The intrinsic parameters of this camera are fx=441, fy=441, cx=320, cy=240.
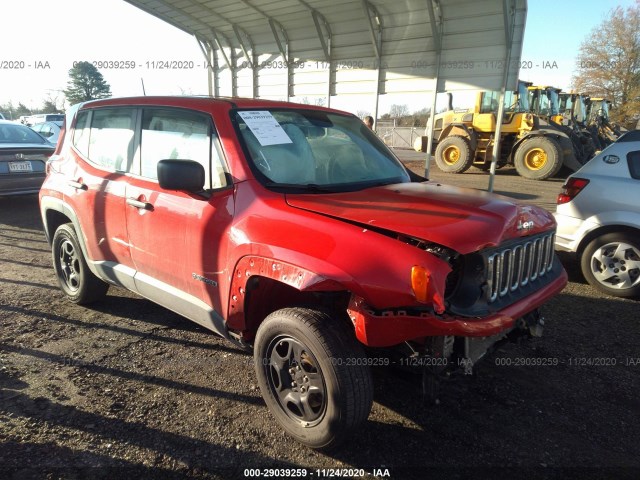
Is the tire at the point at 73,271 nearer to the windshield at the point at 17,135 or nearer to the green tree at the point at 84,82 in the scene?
the windshield at the point at 17,135

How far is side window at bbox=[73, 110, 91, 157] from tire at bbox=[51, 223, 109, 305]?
0.78 metres

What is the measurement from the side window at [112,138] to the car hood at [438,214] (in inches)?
69.4

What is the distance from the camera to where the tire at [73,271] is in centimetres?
426

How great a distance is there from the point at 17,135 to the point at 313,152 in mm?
8552

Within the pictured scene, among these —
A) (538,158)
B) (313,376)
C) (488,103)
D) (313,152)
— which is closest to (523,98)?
(488,103)

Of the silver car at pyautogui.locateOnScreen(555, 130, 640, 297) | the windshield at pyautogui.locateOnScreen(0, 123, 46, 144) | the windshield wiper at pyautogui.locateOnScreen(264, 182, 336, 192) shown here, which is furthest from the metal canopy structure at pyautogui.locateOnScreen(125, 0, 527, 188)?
the windshield wiper at pyautogui.locateOnScreen(264, 182, 336, 192)

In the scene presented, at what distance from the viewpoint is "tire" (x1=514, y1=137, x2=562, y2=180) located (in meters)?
14.2

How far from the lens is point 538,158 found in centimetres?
1470

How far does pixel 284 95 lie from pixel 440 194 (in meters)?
8.40

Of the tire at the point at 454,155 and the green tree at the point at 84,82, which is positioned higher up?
the green tree at the point at 84,82

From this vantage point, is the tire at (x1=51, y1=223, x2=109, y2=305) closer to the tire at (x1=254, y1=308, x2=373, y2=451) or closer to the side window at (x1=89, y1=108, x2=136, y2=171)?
the side window at (x1=89, y1=108, x2=136, y2=171)

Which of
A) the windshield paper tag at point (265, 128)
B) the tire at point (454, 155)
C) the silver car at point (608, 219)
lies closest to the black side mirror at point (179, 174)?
the windshield paper tag at point (265, 128)

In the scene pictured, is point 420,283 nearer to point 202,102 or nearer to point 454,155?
point 202,102

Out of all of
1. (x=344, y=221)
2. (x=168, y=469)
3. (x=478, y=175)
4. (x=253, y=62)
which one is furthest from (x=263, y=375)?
(x=478, y=175)
